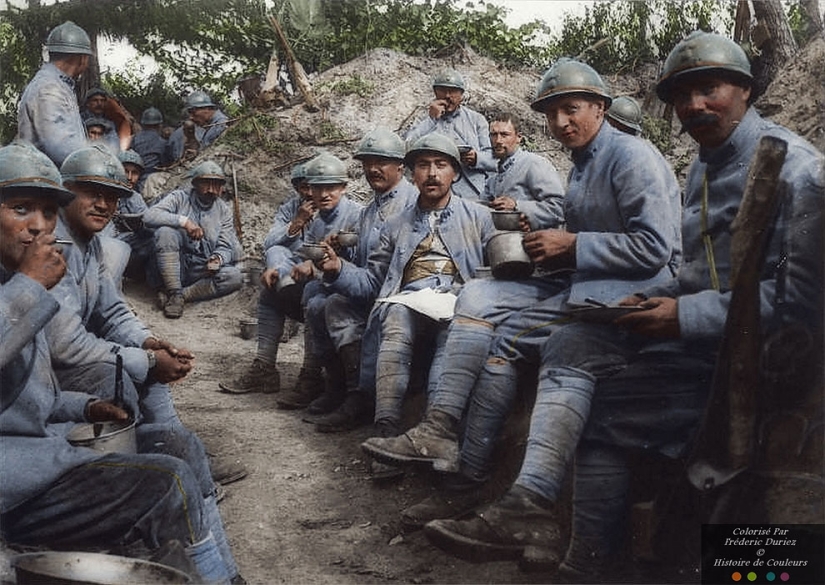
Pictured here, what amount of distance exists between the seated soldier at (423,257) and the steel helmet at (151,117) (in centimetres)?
559

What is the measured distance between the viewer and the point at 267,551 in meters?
3.66

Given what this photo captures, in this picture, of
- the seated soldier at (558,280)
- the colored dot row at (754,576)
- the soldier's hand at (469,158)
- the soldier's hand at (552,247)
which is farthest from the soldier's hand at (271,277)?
the colored dot row at (754,576)

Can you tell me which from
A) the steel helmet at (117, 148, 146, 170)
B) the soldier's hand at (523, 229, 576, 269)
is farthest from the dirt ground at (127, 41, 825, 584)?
the steel helmet at (117, 148, 146, 170)

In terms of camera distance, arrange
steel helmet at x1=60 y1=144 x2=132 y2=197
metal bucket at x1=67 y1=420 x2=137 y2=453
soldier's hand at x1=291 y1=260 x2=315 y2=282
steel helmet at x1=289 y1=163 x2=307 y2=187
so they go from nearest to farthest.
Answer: metal bucket at x1=67 y1=420 x2=137 y2=453
steel helmet at x1=60 y1=144 x2=132 y2=197
soldier's hand at x1=291 y1=260 x2=315 y2=282
steel helmet at x1=289 y1=163 x2=307 y2=187

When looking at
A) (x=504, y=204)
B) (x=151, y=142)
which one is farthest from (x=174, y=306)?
(x=151, y=142)

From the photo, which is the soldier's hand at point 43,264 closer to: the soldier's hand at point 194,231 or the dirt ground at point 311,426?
the dirt ground at point 311,426

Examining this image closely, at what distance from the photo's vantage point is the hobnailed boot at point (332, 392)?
212 inches

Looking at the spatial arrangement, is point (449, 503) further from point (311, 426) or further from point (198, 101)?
point (198, 101)

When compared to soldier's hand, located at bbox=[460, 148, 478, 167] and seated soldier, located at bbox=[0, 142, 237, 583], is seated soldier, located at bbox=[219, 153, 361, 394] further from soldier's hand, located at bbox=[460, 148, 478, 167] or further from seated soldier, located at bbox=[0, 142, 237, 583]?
seated soldier, located at bbox=[0, 142, 237, 583]

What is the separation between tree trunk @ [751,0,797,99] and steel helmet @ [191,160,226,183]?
14.1 ft

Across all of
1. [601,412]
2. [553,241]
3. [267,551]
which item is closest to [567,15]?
[553,241]

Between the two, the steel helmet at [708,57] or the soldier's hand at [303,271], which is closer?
the steel helmet at [708,57]

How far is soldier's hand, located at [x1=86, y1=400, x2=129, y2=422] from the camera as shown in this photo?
3074mm

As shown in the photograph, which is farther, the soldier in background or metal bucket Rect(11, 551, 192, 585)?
the soldier in background
